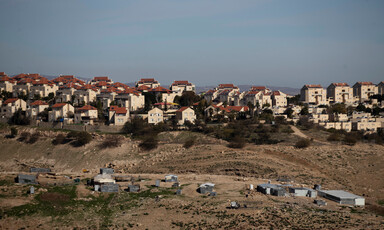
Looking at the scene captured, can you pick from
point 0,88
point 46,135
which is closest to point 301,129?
point 46,135

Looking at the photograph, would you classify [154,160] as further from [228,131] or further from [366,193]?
[366,193]

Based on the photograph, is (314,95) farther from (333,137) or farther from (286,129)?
(333,137)

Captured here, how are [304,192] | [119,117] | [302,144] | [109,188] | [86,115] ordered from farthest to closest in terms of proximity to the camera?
1. [86,115]
2. [119,117]
3. [302,144]
4. [109,188]
5. [304,192]

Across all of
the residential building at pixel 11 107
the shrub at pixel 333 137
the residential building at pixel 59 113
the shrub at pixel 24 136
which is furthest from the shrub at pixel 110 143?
the shrub at pixel 333 137

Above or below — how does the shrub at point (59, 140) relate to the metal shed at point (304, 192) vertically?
above

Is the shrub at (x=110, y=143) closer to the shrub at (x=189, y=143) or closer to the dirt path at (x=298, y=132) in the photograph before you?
the shrub at (x=189, y=143)

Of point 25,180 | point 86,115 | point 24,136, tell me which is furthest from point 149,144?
point 25,180
